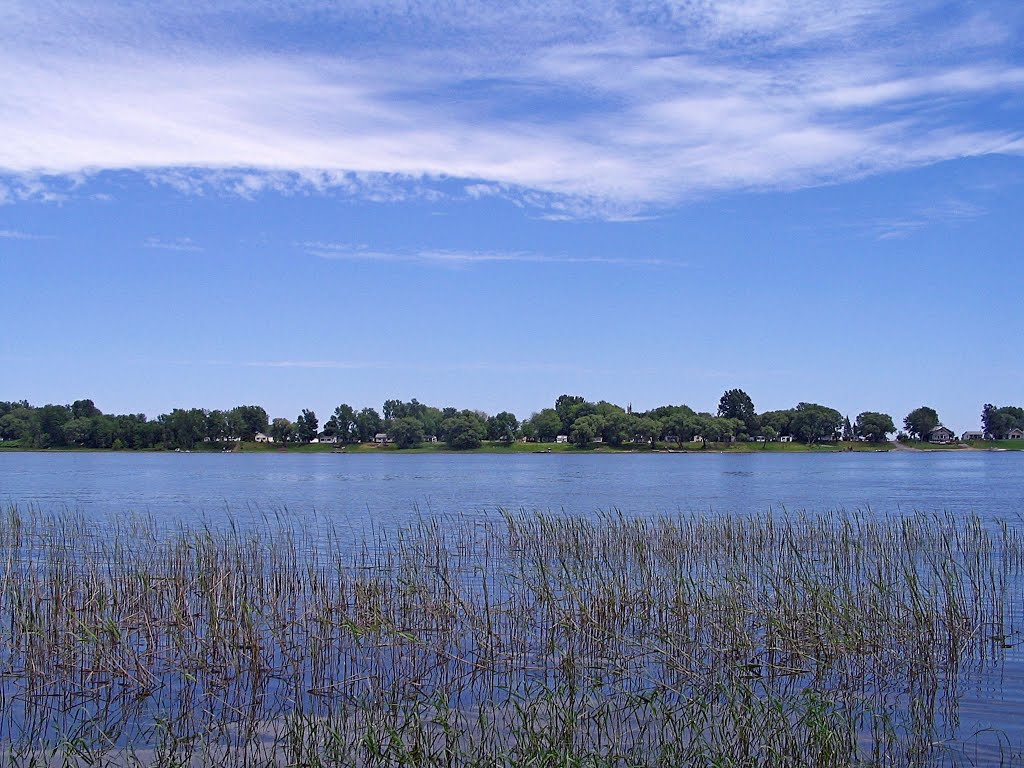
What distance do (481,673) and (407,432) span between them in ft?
484

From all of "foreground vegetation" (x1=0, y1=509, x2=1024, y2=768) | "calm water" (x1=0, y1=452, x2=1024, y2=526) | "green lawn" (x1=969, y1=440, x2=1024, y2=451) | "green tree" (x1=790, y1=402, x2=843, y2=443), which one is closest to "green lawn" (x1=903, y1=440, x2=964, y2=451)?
"green lawn" (x1=969, y1=440, x2=1024, y2=451)

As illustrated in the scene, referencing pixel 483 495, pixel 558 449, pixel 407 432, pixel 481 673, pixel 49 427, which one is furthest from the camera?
pixel 558 449

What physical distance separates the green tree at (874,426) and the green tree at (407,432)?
79272 mm

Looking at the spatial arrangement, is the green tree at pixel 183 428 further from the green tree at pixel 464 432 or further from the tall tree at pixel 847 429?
the tall tree at pixel 847 429

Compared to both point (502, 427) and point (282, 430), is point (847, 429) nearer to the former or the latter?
point (502, 427)

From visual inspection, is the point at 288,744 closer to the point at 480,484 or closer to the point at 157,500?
the point at 157,500

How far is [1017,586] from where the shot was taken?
1873 centimetres

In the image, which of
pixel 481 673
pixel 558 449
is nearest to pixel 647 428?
pixel 558 449

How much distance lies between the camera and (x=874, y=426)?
169000 mm

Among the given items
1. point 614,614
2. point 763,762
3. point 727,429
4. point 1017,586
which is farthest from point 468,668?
point 727,429

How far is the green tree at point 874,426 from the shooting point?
169 m

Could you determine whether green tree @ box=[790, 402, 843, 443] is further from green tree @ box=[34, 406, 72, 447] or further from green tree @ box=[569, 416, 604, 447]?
green tree @ box=[34, 406, 72, 447]

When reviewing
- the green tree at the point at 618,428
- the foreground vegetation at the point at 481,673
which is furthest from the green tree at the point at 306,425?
the foreground vegetation at the point at 481,673

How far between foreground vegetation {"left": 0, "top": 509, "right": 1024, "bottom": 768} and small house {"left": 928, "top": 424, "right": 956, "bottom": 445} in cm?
18118
